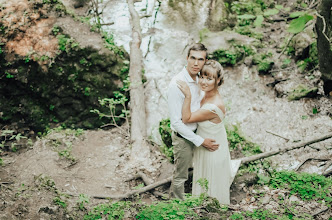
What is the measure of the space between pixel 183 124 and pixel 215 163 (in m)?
0.83

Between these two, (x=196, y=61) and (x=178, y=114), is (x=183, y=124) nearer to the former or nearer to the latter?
(x=178, y=114)

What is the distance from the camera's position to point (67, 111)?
7.96m

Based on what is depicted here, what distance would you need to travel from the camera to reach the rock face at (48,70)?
7586mm

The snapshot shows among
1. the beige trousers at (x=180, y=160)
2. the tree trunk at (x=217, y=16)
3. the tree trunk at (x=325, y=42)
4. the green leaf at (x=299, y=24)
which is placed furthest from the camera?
the tree trunk at (x=217, y=16)

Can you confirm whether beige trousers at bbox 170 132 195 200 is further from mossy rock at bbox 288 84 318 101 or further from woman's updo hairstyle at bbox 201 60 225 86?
mossy rock at bbox 288 84 318 101

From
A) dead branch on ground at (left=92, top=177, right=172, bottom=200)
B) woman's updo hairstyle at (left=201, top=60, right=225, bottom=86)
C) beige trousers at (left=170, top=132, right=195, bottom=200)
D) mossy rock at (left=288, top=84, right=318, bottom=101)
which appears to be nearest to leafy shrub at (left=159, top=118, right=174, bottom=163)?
dead branch on ground at (left=92, top=177, right=172, bottom=200)

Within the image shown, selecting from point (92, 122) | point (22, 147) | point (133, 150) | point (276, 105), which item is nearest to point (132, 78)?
point (92, 122)

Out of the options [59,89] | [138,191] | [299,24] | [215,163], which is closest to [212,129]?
[215,163]

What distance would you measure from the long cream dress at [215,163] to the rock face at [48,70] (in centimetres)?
444

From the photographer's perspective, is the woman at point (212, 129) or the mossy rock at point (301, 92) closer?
the woman at point (212, 129)

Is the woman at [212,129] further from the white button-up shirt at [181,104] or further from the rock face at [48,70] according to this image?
the rock face at [48,70]

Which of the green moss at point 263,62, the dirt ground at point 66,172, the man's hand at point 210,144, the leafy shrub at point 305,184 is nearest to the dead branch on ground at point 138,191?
the dirt ground at point 66,172

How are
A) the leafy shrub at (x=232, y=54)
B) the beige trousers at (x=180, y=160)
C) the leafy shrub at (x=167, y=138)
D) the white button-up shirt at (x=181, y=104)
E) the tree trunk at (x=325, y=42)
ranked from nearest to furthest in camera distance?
the white button-up shirt at (x=181, y=104) → the beige trousers at (x=180, y=160) → the tree trunk at (x=325, y=42) → the leafy shrub at (x=167, y=138) → the leafy shrub at (x=232, y=54)

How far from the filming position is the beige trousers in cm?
426
